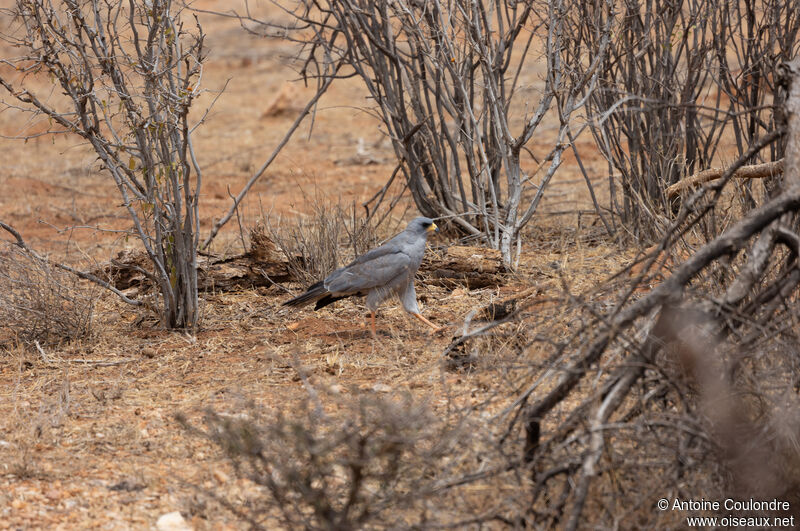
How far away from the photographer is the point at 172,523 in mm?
3039

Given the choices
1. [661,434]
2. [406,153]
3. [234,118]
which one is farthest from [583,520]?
[234,118]

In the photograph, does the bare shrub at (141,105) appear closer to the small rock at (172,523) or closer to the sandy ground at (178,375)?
the sandy ground at (178,375)

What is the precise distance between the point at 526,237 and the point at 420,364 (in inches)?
127

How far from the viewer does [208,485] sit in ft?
10.8

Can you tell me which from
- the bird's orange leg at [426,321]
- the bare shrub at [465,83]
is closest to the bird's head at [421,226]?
the bird's orange leg at [426,321]

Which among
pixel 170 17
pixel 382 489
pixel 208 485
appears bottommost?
pixel 208 485

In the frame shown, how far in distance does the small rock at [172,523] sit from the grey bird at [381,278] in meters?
2.32

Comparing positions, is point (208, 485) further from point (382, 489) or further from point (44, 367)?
point (44, 367)

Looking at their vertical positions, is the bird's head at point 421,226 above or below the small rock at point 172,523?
above

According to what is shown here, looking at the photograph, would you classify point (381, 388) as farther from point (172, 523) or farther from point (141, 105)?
point (141, 105)

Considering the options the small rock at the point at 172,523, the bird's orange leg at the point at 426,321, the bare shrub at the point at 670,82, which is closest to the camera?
the small rock at the point at 172,523

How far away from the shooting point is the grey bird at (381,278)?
529 centimetres

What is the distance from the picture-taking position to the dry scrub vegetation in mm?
2551

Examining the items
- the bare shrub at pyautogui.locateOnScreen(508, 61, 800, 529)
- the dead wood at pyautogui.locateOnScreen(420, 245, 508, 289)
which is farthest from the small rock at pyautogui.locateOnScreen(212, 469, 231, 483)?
the dead wood at pyautogui.locateOnScreen(420, 245, 508, 289)
